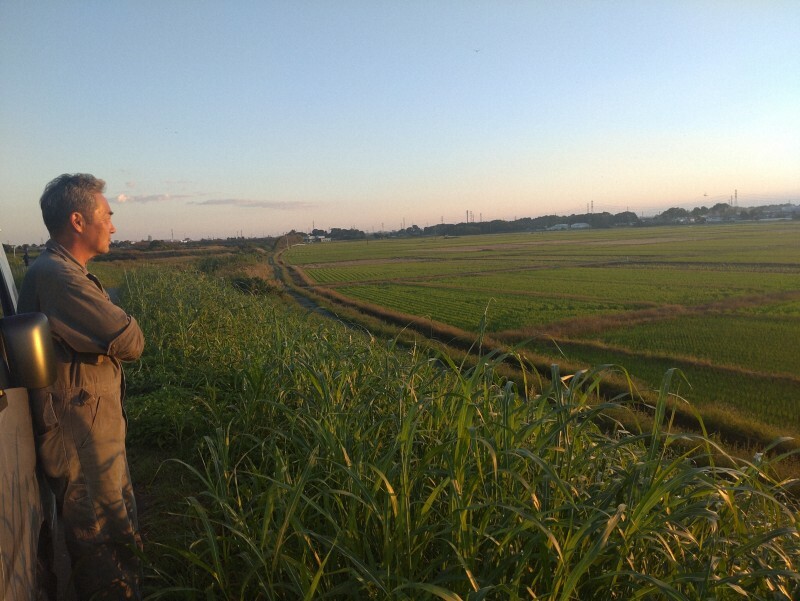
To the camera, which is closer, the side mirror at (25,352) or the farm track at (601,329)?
the side mirror at (25,352)

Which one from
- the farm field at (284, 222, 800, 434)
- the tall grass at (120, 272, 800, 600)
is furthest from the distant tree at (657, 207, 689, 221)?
the tall grass at (120, 272, 800, 600)

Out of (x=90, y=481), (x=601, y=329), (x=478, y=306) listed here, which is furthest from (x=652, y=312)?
(x=90, y=481)

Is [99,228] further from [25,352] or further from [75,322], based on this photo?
[25,352]

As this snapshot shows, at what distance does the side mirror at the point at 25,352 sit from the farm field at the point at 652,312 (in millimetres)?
2232

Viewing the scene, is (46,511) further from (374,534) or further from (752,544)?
(752,544)

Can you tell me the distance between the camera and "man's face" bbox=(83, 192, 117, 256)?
8.16ft

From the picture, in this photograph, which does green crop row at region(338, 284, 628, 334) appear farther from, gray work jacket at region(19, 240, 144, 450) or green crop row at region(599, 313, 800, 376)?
gray work jacket at region(19, 240, 144, 450)

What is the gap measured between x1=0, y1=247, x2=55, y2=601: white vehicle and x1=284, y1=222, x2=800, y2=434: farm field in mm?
2252

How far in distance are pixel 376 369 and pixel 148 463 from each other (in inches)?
74.4

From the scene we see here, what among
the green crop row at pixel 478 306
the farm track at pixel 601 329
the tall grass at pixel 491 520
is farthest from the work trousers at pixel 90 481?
the green crop row at pixel 478 306

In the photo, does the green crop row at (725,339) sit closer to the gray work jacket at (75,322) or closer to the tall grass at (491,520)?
the tall grass at (491,520)

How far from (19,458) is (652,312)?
19350mm

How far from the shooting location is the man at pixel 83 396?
2297mm

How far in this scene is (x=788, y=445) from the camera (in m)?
7.35
